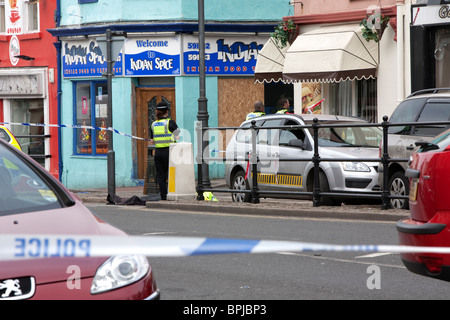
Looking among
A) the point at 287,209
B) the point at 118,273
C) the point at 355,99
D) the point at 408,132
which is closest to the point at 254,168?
the point at 287,209

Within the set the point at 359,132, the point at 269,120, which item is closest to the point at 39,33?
the point at 269,120

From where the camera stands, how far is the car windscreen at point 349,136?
14.9 metres

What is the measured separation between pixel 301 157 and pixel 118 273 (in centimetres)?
1064

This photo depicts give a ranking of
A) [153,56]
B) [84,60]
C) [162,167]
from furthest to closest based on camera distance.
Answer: [84,60] < [153,56] < [162,167]

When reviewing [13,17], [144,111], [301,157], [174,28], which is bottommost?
[301,157]

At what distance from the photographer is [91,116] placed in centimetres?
2634

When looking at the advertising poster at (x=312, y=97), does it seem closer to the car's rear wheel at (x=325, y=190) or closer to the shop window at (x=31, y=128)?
the shop window at (x=31, y=128)

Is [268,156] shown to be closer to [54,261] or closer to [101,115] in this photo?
[101,115]

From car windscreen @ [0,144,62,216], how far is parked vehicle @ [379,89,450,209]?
8487mm

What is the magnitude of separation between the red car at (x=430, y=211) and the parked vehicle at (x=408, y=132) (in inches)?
258

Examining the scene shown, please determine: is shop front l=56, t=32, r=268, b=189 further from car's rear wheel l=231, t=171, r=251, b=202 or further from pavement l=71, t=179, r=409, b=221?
car's rear wheel l=231, t=171, r=251, b=202

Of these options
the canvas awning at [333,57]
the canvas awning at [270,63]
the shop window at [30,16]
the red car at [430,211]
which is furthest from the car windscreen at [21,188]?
the shop window at [30,16]

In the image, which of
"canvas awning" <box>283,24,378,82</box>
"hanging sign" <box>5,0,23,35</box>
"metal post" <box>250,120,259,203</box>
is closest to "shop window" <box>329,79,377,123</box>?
"canvas awning" <box>283,24,378,82</box>
